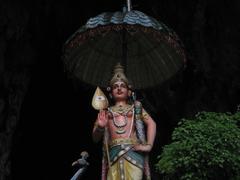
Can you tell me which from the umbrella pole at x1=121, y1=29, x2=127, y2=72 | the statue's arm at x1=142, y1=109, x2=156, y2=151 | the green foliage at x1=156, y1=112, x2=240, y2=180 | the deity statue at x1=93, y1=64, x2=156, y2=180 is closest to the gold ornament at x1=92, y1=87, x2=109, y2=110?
the deity statue at x1=93, y1=64, x2=156, y2=180

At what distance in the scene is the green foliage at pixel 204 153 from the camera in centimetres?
544

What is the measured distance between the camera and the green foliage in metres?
5.44

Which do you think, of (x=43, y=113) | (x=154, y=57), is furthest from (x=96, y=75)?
(x=43, y=113)

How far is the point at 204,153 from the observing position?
5.44 m

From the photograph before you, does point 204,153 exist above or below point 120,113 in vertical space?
below

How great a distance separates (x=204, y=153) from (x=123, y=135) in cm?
161

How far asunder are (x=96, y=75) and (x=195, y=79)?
3866 mm

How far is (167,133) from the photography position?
857 cm

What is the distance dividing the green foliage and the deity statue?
1.41 m

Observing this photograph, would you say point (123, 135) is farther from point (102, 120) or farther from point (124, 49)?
point (124, 49)

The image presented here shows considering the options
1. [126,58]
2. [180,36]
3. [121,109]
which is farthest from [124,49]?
[180,36]

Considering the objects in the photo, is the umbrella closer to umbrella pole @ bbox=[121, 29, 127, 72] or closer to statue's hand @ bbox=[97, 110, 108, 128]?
umbrella pole @ bbox=[121, 29, 127, 72]

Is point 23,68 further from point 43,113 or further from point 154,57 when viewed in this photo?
point 154,57

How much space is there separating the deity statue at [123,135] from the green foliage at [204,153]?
141 centimetres
